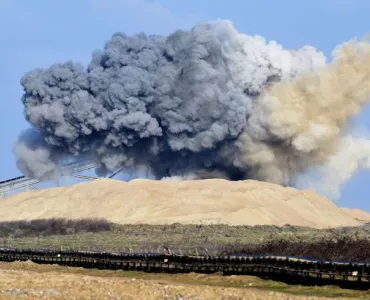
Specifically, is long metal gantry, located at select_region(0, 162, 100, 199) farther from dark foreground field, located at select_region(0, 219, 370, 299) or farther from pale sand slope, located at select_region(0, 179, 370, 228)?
dark foreground field, located at select_region(0, 219, 370, 299)

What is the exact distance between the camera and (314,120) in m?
115

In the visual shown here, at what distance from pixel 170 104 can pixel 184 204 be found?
1347 centimetres

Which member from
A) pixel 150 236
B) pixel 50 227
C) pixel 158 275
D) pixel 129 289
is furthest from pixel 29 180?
pixel 129 289

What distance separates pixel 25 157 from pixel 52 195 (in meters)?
7.36

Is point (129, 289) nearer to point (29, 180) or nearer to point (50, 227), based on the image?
point (50, 227)

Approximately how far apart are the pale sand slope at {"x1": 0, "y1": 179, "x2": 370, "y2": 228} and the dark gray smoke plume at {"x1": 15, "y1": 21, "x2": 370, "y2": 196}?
4.18m

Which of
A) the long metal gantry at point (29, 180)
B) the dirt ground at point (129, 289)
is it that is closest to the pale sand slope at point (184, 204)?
the long metal gantry at point (29, 180)

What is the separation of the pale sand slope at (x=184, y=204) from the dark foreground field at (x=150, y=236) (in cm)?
448

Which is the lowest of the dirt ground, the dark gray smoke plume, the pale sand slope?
the dirt ground

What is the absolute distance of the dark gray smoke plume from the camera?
383 ft

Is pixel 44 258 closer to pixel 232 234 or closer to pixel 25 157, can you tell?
pixel 232 234

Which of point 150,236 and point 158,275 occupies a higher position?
point 150,236

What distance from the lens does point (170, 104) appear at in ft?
390

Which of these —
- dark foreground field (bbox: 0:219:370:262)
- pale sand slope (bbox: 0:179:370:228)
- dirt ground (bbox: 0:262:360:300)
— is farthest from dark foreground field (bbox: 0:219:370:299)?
pale sand slope (bbox: 0:179:370:228)
